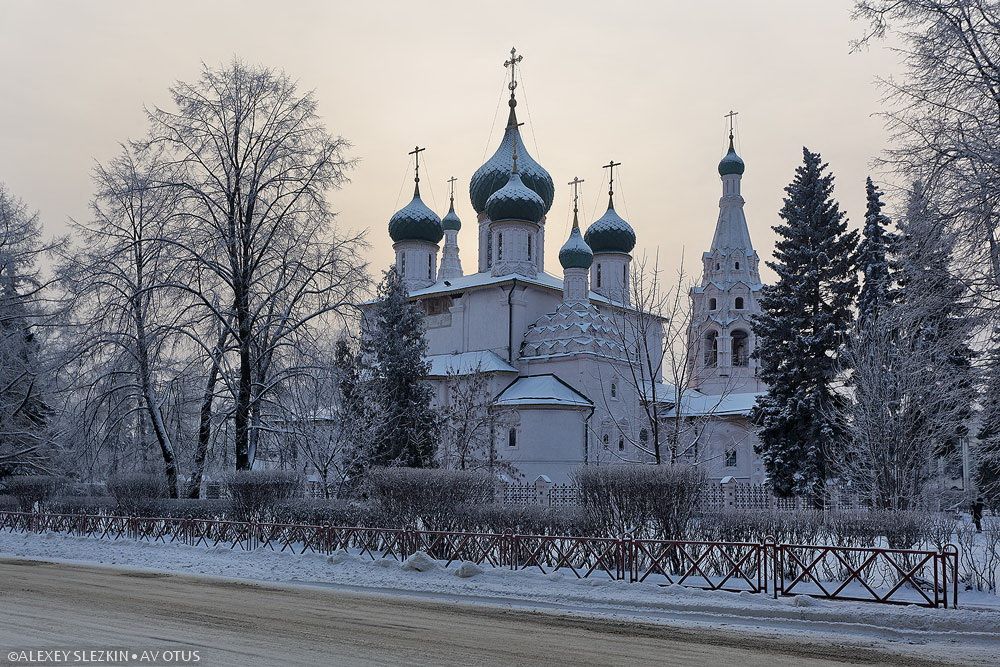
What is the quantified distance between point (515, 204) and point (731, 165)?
584 inches

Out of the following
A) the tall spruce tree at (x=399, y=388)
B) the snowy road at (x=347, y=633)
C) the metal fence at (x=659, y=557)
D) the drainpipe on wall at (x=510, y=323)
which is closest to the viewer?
the snowy road at (x=347, y=633)

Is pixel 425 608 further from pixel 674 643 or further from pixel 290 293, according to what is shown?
pixel 290 293

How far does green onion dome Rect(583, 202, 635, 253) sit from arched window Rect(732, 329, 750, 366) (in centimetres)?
757

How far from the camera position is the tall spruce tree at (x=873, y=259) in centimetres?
2564

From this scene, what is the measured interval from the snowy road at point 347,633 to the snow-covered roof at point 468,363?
27434 millimetres

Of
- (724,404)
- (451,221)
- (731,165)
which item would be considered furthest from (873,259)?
(451,221)

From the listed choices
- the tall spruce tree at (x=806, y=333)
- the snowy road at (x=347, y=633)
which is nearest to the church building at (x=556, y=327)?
the tall spruce tree at (x=806, y=333)

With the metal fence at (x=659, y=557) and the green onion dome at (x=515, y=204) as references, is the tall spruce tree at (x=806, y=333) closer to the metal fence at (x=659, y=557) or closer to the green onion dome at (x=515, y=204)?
the metal fence at (x=659, y=557)

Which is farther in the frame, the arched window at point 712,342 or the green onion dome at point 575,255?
the arched window at point 712,342

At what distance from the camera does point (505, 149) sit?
47.1 metres

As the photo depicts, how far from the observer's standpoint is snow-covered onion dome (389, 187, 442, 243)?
46969 millimetres

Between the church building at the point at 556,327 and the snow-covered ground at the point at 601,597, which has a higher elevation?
the church building at the point at 556,327

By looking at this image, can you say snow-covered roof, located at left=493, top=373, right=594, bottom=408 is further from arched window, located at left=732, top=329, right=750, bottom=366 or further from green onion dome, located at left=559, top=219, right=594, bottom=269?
arched window, located at left=732, top=329, right=750, bottom=366

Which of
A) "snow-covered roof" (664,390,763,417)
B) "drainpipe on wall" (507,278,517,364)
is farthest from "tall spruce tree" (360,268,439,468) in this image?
"snow-covered roof" (664,390,763,417)
